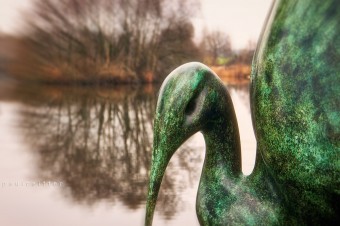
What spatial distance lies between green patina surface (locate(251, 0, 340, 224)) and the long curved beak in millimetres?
331

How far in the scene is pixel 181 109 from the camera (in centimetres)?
200

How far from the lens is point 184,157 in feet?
25.5

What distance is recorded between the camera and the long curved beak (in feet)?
6.78

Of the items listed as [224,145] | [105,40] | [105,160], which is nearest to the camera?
[224,145]

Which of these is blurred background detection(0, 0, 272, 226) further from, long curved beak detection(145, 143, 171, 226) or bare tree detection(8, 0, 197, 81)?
long curved beak detection(145, 143, 171, 226)

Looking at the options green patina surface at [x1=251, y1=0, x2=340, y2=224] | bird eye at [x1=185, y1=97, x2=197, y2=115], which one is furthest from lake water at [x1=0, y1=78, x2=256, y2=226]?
green patina surface at [x1=251, y1=0, x2=340, y2=224]

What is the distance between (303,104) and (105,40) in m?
34.1

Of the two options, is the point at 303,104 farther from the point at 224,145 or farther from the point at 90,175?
the point at 90,175

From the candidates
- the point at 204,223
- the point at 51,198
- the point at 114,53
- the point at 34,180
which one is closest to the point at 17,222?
the point at 51,198

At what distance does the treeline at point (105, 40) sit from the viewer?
1382 inches

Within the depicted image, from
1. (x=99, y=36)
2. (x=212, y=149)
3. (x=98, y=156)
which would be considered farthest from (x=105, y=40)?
(x=212, y=149)

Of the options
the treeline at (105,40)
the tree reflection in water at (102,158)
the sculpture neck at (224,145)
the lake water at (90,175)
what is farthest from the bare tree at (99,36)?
the sculpture neck at (224,145)

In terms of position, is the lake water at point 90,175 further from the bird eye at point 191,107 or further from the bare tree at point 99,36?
the bare tree at point 99,36

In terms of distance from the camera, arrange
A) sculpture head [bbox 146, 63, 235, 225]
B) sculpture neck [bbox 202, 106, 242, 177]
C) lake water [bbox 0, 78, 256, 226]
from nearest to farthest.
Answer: sculpture head [bbox 146, 63, 235, 225]
sculpture neck [bbox 202, 106, 242, 177]
lake water [bbox 0, 78, 256, 226]
